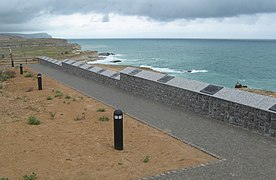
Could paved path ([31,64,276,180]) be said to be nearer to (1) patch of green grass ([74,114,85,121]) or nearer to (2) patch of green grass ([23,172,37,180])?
(1) patch of green grass ([74,114,85,121])

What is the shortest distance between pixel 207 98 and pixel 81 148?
14.7ft

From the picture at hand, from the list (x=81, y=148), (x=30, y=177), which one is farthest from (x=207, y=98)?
(x=30, y=177)

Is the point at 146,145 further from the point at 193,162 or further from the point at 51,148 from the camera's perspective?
the point at 51,148

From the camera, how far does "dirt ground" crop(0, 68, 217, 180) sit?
6.68m

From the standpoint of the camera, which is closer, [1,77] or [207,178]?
[207,178]

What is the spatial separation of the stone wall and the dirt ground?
2124 millimetres

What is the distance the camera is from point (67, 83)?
20141mm

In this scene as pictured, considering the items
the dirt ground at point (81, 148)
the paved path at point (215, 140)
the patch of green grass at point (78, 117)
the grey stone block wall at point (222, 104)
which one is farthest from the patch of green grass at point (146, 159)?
the patch of green grass at point (78, 117)

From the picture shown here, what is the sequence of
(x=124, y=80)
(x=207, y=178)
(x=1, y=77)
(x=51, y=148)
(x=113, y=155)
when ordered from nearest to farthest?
(x=207, y=178), (x=113, y=155), (x=51, y=148), (x=124, y=80), (x=1, y=77)

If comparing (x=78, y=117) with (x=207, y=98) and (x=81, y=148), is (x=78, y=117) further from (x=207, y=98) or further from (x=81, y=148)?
(x=207, y=98)

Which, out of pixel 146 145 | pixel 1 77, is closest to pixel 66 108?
pixel 146 145

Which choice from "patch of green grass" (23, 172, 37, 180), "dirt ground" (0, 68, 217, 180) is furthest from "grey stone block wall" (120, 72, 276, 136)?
"patch of green grass" (23, 172, 37, 180)

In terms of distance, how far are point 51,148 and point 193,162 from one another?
335cm

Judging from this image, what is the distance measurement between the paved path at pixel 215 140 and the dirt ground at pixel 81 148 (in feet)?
1.35
